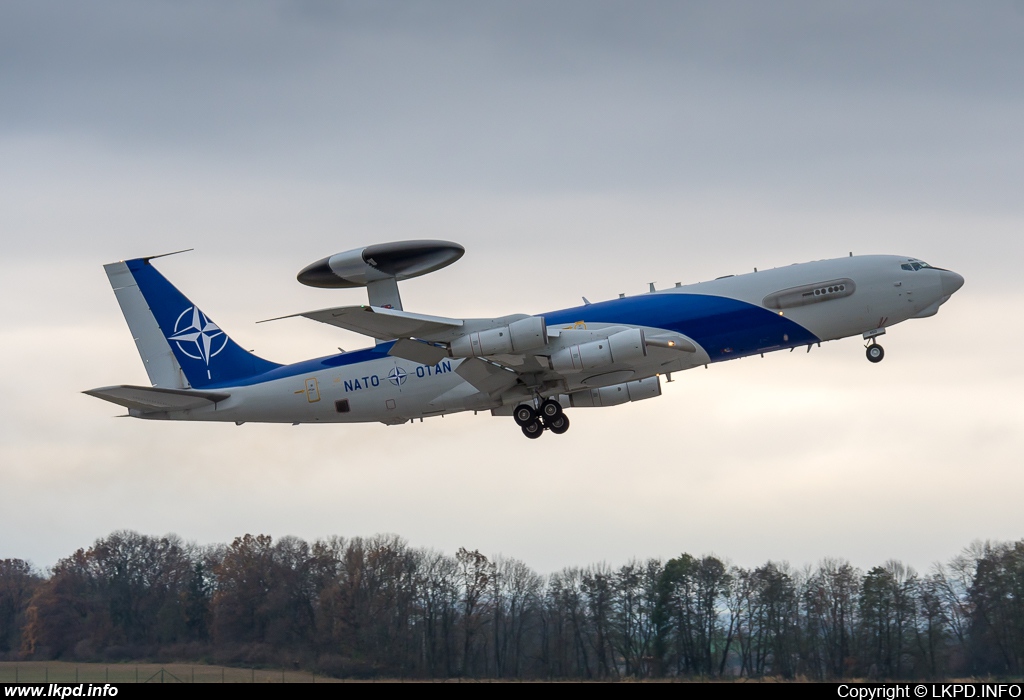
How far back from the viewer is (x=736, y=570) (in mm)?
49688

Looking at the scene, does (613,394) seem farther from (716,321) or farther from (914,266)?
(914,266)

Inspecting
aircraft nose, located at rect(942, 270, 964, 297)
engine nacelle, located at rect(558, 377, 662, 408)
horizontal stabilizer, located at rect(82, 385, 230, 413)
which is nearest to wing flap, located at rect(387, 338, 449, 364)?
engine nacelle, located at rect(558, 377, 662, 408)

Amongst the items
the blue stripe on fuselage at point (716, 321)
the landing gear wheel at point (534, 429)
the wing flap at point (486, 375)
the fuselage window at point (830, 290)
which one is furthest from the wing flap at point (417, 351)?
the fuselage window at point (830, 290)

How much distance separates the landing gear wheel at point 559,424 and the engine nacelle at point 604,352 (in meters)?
3.66

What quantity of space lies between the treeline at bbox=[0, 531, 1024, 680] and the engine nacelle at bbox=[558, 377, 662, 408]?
8.13 m

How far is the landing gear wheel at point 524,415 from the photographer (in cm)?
4303

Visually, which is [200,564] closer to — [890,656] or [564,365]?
[564,365]

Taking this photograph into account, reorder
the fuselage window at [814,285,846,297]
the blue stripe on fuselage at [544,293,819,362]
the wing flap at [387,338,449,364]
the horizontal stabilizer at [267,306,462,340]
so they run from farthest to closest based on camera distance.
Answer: the fuselage window at [814,285,846,297] → the blue stripe on fuselage at [544,293,819,362] → the wing flap at [387,338,449,364] → the horizontal stabilizer at [267,306,462,340]

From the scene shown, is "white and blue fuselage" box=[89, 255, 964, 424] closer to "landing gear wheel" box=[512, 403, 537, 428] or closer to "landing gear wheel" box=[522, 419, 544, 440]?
"landing gear wheel" box=[512, 403, 537, 428]

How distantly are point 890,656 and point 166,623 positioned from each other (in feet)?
88.9

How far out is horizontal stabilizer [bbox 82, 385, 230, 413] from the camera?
4231 cm

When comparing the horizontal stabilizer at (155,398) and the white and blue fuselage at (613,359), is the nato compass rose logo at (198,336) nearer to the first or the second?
the white and blue fuselage at (613,359)

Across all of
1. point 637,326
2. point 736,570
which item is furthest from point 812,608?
point 637,326

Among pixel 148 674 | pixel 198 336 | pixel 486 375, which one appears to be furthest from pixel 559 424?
pixel 148 674
